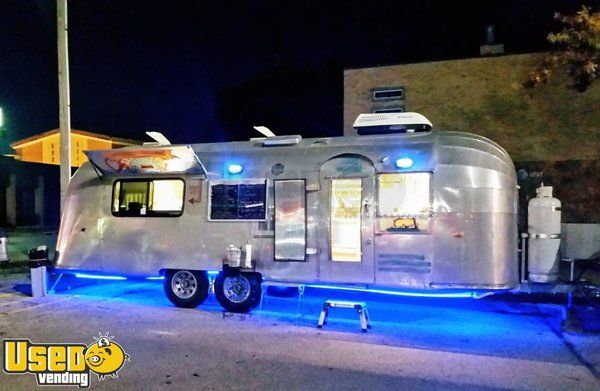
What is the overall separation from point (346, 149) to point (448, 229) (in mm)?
2075

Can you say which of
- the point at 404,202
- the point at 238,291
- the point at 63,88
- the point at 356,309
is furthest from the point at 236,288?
the point at 63,88

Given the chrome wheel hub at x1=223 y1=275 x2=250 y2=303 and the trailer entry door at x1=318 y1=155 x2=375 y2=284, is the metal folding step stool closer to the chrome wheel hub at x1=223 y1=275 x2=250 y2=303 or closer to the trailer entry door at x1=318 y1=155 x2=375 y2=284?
the trailer entry door at x1=318 y1=155 x2=375 y2=284

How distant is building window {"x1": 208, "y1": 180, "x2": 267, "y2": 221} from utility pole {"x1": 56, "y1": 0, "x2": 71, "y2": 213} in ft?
13.1

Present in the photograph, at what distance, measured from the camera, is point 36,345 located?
22.9 feet

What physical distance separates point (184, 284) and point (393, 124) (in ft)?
15.4

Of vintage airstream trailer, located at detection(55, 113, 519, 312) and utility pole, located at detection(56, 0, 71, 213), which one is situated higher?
utility pole, located at detection(56, 0, 71, 213)

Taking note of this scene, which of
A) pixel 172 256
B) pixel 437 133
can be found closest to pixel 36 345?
pixel 172 256

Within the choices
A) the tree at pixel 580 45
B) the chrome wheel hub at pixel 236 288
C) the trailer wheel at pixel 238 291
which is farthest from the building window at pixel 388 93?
the chrome wheel hub at pixel 236 288

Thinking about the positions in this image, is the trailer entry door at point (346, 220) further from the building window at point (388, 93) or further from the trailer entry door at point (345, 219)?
the building window at point (388, 93)

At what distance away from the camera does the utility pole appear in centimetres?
1169

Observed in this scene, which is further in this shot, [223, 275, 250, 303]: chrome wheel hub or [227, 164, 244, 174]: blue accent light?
[227, 164, 244, 174]: blue accent light

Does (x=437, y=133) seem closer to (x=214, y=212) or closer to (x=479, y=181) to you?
(x=479, y=181)

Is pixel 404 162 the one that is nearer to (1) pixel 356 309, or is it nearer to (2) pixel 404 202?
(2) pixel 404 202

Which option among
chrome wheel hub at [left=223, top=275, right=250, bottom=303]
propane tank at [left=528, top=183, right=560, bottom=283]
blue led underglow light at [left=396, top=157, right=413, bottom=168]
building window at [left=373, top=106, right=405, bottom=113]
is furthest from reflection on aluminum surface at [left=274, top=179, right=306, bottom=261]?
building window at [left=373, top=106, right=405, bottom=113]
